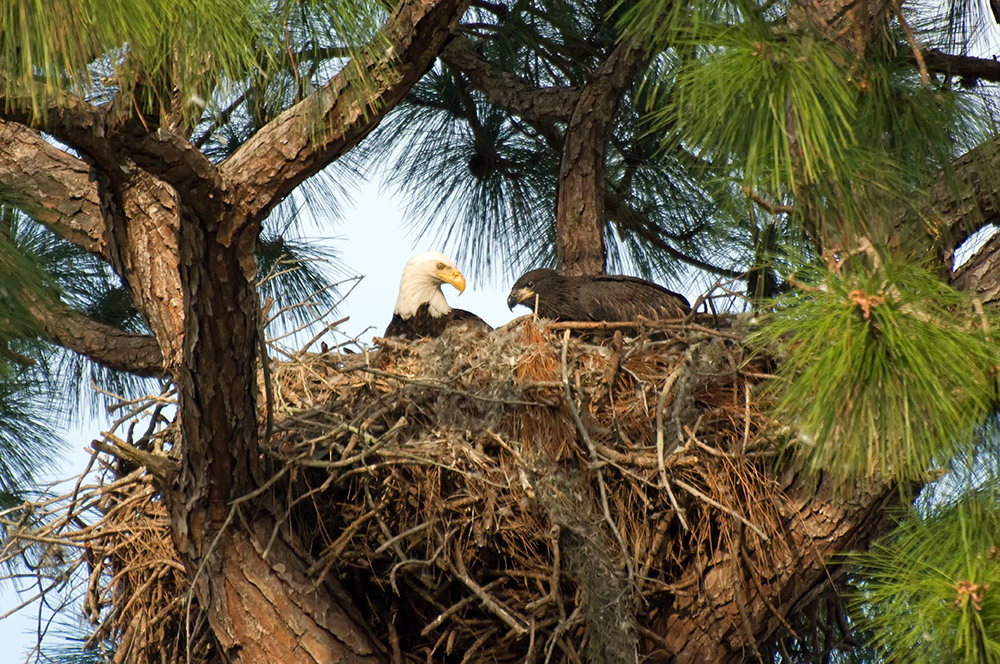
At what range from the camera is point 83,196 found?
4.64 m

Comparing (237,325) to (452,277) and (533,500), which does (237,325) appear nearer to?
(533,500)

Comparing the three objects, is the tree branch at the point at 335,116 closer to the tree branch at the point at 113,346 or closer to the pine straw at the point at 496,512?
the pine straw at the point at 496,512

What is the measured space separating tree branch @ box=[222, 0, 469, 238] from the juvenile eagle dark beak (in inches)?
97.9

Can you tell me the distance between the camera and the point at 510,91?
5.77 m

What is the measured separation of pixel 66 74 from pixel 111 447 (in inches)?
58.7

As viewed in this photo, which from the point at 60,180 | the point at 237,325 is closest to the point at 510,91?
the point at 60,180

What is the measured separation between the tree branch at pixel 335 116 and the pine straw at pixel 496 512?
944 mm

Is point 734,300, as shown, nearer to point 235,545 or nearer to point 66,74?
point 235,545

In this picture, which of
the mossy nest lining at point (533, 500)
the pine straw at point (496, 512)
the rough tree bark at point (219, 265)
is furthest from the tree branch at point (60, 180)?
the mossy nest lining at point (533, 500)

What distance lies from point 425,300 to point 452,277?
0.23 meters

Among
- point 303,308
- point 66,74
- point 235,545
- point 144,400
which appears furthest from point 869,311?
point 303,308

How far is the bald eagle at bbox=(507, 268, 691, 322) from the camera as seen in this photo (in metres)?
5.19

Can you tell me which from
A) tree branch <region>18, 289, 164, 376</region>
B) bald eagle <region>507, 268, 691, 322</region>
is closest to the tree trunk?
bald eagle <region>507, 268, 691, 322</region>

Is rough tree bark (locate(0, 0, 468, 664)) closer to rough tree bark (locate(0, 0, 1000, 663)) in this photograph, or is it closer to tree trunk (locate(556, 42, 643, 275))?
rough tree bark (locate(0, 0, 1000, 663))
